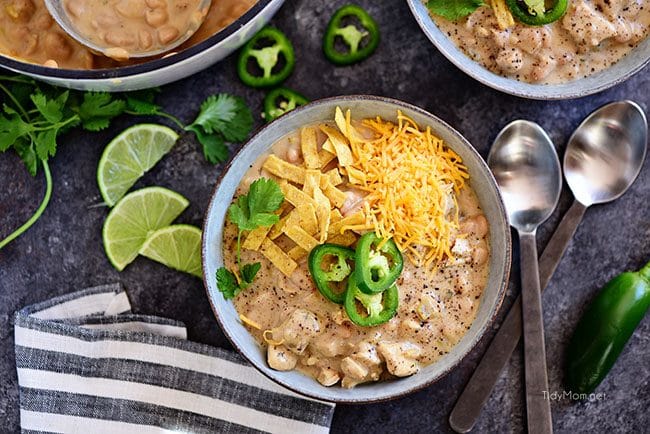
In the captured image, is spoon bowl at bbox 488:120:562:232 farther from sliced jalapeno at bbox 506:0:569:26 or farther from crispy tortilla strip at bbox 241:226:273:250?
crispy tortilla strip at bbox 241:226:273:250

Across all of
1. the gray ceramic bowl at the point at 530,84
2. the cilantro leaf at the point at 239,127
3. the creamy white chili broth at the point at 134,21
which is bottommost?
the cilantro leaf at the point at 239,127

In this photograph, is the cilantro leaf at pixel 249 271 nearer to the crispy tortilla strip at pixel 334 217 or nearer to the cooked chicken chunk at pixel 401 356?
the crispy tortilla strip at pixel 334 217

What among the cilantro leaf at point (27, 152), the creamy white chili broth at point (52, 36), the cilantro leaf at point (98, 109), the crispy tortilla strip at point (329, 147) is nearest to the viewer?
the crispy tortilla strip at point (329, 147)

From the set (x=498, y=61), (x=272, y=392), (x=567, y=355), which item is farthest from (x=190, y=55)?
(x=567, y=355)

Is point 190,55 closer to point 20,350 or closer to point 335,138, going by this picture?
point 335,138

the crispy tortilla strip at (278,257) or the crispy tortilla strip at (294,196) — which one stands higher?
the crispy tortilla strip at (294,196)

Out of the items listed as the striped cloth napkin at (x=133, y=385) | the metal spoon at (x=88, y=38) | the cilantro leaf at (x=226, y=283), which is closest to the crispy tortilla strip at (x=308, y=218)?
the cilantro leaf at (x=226, y=283)

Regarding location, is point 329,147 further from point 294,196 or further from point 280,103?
point 280,103
